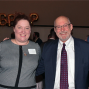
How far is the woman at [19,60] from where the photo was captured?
1.61 meters

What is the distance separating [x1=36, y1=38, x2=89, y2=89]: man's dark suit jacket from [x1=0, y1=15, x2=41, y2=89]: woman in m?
0.16

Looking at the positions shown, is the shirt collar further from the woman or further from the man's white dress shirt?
the woman

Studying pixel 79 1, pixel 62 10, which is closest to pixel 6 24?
pixel 62 10

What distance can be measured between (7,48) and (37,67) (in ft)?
1.65

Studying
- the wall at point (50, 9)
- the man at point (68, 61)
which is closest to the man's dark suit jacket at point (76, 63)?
the man at point (68, 61)

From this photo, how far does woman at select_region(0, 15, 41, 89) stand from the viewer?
5.29 ft

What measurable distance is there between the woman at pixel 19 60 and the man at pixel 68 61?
192mm

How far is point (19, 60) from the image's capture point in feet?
5.42

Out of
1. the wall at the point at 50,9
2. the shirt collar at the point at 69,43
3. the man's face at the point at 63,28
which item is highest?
the wall at the point at 50,9

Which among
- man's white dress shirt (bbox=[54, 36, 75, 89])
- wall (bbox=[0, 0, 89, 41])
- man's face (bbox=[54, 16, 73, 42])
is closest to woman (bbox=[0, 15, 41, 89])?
man's white dress shirt (bbox=[54, 36, 75, 89])

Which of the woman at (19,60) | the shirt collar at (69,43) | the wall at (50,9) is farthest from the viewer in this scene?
the wall at (50,9)

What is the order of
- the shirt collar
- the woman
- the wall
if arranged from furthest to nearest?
the wall, the shirt collar, the woman

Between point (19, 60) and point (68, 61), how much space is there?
62cm

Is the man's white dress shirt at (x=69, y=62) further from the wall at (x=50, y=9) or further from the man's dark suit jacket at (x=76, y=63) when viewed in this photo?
the wall at (x=50, y=9)
